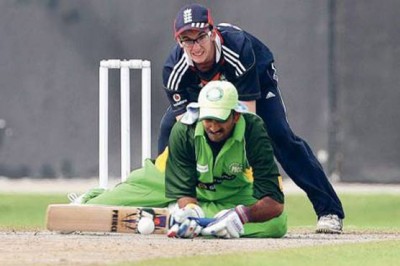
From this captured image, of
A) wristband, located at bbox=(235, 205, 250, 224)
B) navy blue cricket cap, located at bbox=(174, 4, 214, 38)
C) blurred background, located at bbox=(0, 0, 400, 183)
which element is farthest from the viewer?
blurred background, located at bbox=(0, 0, 400, 183)

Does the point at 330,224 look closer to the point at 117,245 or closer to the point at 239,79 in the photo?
the point at 239,79

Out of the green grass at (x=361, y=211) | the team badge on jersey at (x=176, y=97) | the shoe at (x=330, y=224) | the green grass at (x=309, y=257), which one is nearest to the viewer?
the green grass at (x=309, y=257)

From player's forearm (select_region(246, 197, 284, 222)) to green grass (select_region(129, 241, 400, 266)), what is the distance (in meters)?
0.79

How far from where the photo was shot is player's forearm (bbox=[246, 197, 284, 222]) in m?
10.3

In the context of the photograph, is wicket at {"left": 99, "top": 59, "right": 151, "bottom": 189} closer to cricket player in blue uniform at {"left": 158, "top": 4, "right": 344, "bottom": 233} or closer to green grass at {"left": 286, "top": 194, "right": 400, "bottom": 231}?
green grass at {"left": 286, "top": 194, "right": 400, "bottom": 231}

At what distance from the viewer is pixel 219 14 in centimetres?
1736

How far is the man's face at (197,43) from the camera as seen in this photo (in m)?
10.4

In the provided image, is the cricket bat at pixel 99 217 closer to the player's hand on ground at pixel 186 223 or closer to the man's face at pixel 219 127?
the player's hand on ground at pixel 186 223

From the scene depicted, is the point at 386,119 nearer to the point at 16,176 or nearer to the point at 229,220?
the point at 16,176

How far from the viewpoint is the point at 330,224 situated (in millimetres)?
11305

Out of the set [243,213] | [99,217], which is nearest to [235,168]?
[243,213]

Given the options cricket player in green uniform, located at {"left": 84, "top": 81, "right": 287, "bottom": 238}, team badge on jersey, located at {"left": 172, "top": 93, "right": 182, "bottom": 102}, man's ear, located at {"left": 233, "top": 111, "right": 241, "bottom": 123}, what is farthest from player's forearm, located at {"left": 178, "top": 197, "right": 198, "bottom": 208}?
team badge on jersey, located at {"left": 172, "top": 93, "right": 182, "bottom": 102}

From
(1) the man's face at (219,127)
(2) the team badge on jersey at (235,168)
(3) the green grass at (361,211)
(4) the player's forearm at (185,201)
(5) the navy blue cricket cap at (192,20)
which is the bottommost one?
(3) the green grass at (361,211)

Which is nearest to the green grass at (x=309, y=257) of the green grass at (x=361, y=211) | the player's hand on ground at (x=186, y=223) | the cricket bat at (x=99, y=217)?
the player's hand on ground at (x=186, y=223)
